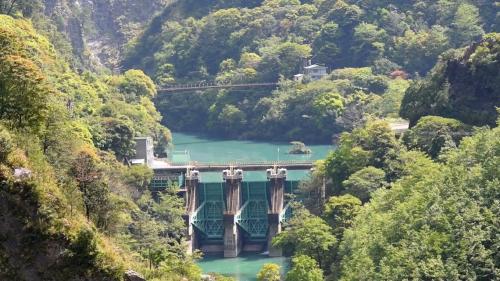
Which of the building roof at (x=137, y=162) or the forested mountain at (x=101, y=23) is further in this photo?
the forested mountain at (x=101, y=23)

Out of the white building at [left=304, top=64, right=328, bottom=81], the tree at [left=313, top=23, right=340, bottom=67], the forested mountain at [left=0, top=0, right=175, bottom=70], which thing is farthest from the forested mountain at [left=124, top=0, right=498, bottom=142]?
the forested mountain at [left=0, top=0, right=175, bottom=70]

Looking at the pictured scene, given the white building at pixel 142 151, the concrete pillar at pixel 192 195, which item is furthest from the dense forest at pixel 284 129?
the concrete pillar at pixel 192 195

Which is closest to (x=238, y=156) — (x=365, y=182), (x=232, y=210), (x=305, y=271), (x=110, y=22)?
(x=232, y=210)

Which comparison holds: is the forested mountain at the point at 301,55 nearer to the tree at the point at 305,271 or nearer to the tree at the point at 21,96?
the tree at the point at 305,271

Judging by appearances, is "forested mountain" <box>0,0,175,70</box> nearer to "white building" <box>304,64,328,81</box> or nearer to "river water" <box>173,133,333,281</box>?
"river water" <box>173,133,333,281</box>

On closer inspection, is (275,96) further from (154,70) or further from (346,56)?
(154,70)

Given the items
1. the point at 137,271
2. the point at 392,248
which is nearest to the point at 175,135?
the point at 392,248
